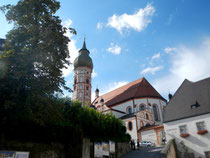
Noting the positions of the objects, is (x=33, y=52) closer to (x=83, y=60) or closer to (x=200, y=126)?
(x=200, y=126)

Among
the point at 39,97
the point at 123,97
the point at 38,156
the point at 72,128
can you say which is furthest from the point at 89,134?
the point at 123,97

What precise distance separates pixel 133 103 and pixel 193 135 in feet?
67.7

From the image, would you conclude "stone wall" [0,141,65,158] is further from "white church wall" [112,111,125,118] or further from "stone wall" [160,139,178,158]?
"white church wall" [112,111,125,118]

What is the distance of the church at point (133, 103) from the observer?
108 feet

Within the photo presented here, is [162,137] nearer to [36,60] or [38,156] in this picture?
[38,156]

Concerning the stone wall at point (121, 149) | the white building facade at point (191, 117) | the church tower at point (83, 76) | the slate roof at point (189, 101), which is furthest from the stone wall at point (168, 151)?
the church tower at point (83, 76)

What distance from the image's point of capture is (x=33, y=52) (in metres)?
10.2

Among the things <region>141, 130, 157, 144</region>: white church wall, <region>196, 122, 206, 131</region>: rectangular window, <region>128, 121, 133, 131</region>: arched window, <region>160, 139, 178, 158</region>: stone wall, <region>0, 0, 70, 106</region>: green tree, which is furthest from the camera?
<region>128, 121, 133, 131</region>: arched window

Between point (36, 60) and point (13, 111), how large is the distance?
3.13 meters

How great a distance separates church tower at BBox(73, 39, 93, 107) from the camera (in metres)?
47.6

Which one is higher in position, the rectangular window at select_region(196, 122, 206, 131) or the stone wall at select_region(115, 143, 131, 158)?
the rectangular window at select_region(196, 122, 206, 131)

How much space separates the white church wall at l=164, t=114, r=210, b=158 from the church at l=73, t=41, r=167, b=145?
7.97m

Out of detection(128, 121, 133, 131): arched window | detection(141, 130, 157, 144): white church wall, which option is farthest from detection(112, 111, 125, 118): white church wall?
detection(141, 130, 157, 144): white church wall

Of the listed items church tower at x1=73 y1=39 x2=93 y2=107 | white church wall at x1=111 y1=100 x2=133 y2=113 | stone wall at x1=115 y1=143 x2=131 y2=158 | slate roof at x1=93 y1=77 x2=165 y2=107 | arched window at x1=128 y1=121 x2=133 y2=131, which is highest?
church tower at x1=73 y1=39 x2=93 y2=107
